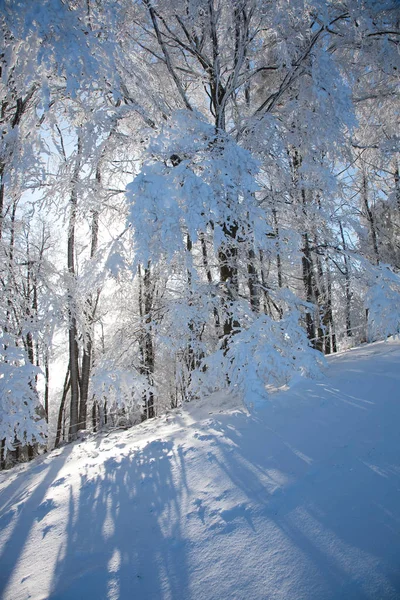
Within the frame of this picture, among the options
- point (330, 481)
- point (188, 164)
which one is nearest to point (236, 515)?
point (330, 481)

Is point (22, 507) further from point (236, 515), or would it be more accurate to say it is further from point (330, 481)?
point (330, 481)

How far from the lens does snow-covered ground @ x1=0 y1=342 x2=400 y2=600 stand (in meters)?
1.61

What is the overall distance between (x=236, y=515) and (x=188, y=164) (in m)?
4.36

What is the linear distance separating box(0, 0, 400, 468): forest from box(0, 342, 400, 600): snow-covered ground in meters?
1.13

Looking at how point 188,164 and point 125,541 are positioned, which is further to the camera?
point 188,164

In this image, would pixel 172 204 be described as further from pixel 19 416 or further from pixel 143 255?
pixel 19 416

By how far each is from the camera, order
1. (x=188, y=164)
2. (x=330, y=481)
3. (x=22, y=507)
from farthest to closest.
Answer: (x=188, y=164) → (x=22, y=507) → (x=330, y=481)

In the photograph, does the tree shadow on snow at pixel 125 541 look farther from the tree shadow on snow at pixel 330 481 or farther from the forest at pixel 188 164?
the forest at pixel 188 164

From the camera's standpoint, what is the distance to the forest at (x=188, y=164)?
4.29m

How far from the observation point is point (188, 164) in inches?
181

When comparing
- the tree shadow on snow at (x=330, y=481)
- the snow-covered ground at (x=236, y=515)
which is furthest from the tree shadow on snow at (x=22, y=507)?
the tree shadow on snow at (x=330, y=481)

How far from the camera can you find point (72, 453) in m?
5.02

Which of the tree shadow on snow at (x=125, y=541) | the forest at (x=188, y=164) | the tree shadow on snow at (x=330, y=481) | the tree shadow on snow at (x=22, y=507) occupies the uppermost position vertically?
the forest at (x=188, y=164)

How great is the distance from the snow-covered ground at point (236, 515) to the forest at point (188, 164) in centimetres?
113
